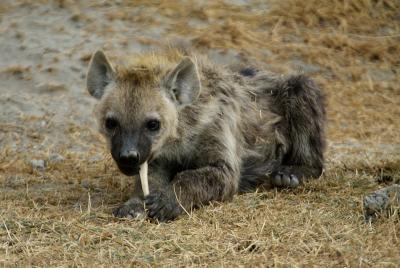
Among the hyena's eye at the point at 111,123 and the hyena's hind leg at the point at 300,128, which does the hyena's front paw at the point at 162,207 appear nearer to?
Result: the hyena's eye at the point at 111,123

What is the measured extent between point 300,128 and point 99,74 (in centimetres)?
166

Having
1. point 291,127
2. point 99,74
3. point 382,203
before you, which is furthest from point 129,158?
point 291,127

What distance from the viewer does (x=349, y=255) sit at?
350cm

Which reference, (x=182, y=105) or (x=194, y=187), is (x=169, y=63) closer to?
(x=182, y=105)

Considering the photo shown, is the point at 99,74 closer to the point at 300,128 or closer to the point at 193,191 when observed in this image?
the point at 193,191

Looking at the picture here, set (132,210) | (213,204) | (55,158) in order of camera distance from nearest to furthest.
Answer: (132,210) → (213,204) → (55,158)

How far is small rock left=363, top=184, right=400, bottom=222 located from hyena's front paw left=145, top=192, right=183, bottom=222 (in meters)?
1.09

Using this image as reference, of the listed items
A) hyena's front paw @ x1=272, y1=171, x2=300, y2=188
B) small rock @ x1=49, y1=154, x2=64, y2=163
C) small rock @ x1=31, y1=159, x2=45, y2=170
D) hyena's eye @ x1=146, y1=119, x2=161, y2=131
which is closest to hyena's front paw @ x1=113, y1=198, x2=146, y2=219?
hyena's eye @ x1=146, y1=119, x2=161, y2=131

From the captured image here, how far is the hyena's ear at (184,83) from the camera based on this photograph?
4.86 meters

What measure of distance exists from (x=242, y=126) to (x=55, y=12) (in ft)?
14.6

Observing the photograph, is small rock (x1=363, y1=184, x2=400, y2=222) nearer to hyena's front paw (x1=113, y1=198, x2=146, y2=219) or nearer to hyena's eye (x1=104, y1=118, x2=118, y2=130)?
hyena's front paw (x1=113, y1=198, x2=146, y2=219)

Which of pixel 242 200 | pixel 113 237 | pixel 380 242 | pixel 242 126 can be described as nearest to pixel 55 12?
pixel 242 126

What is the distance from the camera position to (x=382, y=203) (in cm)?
418

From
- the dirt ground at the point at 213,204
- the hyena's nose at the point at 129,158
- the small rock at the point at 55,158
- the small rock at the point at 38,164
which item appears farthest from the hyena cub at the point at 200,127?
the small rock at the point at 55,158
